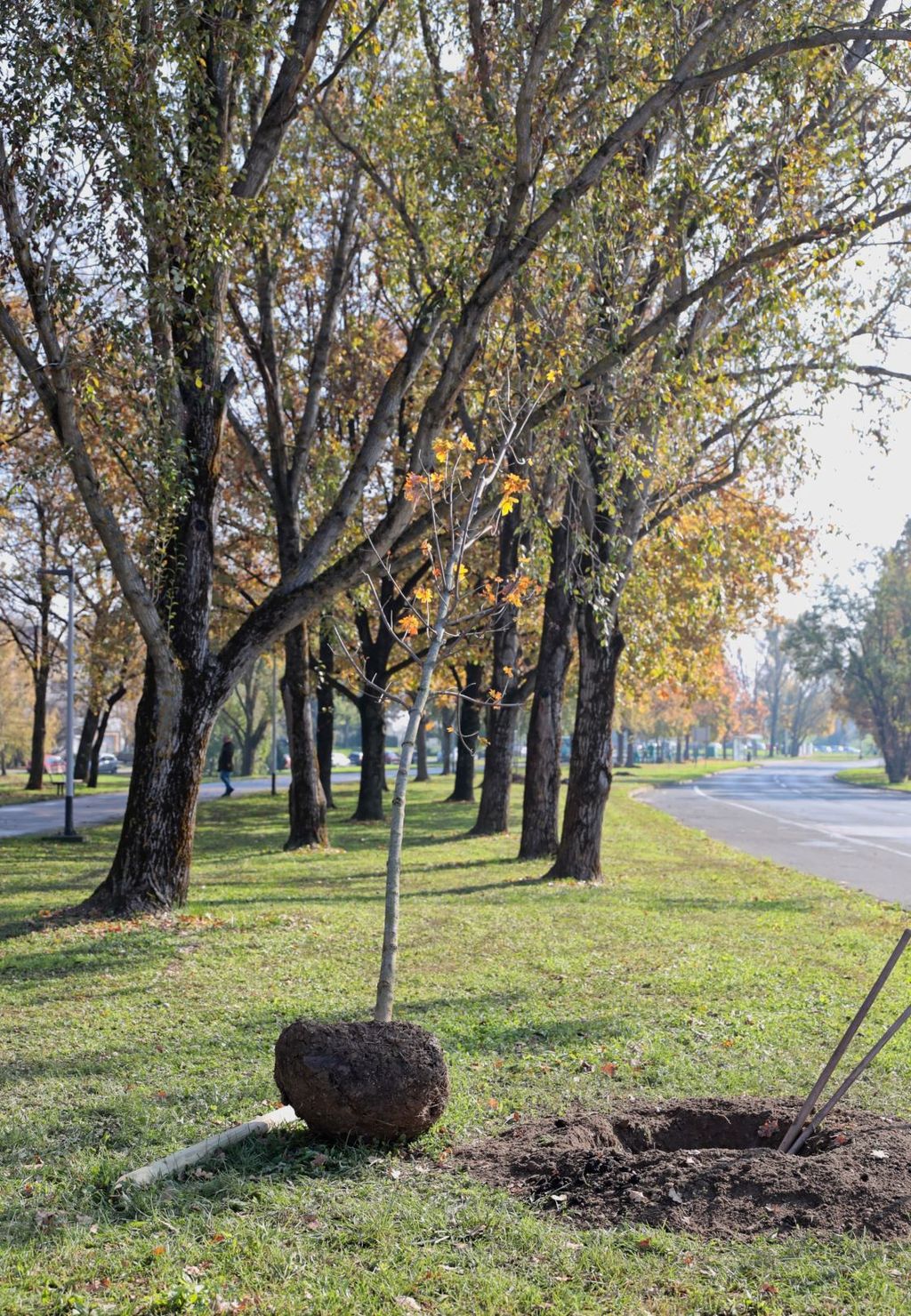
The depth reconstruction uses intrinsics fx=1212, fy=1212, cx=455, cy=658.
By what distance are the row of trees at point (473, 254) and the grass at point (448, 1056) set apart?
6.99 ft

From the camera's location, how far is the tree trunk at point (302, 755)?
18969 mm

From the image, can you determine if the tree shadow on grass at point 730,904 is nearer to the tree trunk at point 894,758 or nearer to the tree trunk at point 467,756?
the tree trunk at point 467,756

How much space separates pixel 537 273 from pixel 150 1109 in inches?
341

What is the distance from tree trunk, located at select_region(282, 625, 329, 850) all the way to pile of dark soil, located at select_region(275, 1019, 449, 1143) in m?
13.8

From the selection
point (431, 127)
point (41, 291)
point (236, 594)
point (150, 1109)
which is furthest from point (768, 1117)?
point (236, 594)

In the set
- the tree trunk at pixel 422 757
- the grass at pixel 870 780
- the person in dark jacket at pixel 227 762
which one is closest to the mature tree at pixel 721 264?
the person in dark jacket at pixel 227 762

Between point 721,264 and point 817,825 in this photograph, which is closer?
point 721,264

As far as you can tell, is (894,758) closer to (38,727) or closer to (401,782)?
(38,727)

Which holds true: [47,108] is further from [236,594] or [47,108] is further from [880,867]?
[236,594]

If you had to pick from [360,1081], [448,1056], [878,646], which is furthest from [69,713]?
[878,646]

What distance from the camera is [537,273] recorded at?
11750 mm

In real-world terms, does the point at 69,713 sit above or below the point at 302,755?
above

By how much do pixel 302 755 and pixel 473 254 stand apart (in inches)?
397

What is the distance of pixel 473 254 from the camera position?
36.0ft
